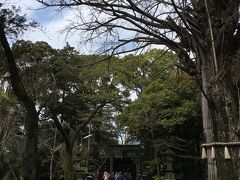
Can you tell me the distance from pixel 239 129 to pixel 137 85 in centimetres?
2566

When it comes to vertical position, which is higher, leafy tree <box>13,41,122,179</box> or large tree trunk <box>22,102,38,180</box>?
leafy tree <box>13,41,122,179</box>

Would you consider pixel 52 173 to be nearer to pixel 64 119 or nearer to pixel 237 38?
pixel 64 119

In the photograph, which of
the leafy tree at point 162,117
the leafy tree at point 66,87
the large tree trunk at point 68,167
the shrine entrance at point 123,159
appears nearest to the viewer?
the large tree trunk at point 68,167

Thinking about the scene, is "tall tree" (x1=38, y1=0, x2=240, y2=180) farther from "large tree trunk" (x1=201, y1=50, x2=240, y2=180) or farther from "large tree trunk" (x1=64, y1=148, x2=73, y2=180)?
"large tree trunk" (x1=64, y1=148, x2=73, y2=180)

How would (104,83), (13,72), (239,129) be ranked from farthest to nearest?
(104,83) → (13,72) → (239,129)

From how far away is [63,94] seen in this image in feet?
128

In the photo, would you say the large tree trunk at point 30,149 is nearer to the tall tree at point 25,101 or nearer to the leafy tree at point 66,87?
the tall tree at point 25,101

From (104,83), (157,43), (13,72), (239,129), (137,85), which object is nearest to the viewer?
(239,129)

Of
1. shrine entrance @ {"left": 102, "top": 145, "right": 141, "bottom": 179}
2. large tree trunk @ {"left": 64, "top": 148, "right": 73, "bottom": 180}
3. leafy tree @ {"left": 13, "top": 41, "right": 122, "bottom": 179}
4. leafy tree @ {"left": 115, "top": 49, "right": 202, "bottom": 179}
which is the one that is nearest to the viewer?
large tree trunk @ {"left": 64, "top": 148, "right": 73, "bottom": 180}

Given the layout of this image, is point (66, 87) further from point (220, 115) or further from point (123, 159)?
point (220, 115)

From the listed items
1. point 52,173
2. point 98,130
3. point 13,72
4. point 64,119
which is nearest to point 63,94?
point 64,119

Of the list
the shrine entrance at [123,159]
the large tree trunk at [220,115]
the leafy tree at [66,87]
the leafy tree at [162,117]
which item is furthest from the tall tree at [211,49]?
the shrine entrance at [123,159]

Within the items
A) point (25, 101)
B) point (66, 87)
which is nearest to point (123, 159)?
point (66, 87)

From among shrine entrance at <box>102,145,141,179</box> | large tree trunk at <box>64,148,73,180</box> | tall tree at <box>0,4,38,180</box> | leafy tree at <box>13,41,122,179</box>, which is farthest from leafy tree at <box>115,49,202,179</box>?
tall tree at <box>0,4,38,180</box>
